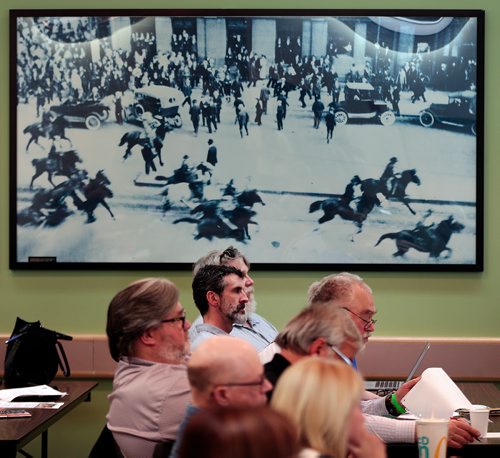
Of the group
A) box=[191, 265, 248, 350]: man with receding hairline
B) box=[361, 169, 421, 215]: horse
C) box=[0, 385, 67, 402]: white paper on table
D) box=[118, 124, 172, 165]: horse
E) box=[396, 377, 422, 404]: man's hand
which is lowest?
box=[0, 385, 67, 402]: white paper on table

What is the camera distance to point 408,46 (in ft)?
18.4

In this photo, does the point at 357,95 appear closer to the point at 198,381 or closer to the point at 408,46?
the point at 408,46

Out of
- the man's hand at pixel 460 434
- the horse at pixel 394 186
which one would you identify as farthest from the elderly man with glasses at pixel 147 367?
the horse at pixel 394 186

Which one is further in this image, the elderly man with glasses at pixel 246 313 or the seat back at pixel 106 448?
the elderly man with glasses at pixel 246 313

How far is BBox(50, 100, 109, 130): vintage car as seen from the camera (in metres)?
5.66

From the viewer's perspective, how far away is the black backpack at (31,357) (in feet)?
15.5

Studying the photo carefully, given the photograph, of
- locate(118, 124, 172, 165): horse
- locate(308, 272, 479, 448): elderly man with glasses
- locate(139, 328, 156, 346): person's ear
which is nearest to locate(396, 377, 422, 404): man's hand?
locate(308, 272, 479, 448): elderly man with glasses

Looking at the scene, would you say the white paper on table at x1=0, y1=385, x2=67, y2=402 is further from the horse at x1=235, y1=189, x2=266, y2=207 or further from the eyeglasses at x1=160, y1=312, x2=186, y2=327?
the horse at x1=235, y1=189, x2=266, y2=207

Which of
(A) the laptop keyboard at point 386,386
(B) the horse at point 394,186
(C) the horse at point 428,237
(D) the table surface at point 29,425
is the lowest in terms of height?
(A) the laptop keyboard at point 386,386

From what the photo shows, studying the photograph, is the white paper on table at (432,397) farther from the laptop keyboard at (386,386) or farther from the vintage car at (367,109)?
the vintage car at (367,109)

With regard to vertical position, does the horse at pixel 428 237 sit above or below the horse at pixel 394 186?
below

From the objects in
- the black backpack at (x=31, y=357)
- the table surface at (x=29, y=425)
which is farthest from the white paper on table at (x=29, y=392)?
the black backpack at (x=31, y=357)

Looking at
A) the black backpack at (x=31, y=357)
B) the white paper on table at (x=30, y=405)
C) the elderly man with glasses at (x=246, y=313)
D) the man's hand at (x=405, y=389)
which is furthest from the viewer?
the elderly man with glasses at (x=246, y=313)

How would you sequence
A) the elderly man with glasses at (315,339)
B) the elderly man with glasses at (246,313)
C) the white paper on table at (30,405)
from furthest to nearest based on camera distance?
the elderly man with glasses at (246,313) < the white paper on table at (30,405) < the elderly man with glasses at (315,339)
